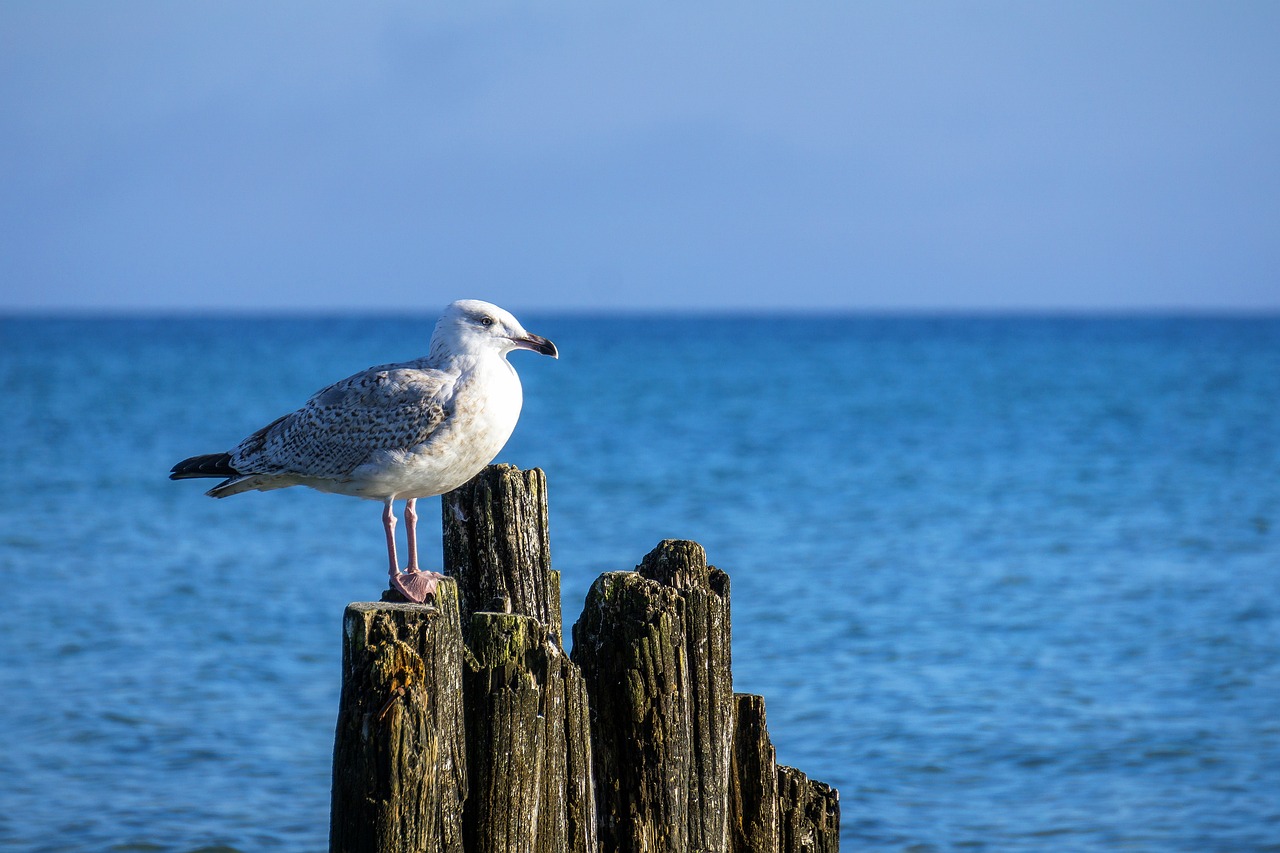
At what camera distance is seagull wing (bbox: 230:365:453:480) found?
534 cm

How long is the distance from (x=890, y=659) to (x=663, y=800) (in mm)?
7919

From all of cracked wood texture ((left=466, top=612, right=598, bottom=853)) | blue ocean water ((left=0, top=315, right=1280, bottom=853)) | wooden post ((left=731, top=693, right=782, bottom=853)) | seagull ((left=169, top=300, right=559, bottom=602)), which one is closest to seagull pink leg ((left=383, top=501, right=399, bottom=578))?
seagull ((left=169, top=300, right=559, bottom=602))

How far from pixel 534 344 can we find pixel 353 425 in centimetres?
84

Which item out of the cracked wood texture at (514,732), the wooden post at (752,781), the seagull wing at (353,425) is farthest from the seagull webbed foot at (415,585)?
the wooden post at (752,781)

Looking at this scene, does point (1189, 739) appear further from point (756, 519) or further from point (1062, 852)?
point (756, 519)

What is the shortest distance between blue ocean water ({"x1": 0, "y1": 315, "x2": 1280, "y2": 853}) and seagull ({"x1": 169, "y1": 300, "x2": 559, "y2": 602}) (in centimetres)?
374

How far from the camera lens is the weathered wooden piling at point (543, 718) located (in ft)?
12.8

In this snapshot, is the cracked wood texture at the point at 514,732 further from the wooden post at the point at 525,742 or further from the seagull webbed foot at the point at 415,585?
the seagull webbed foot at the point at 415,585

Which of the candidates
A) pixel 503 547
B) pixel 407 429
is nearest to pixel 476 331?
pixel 407 429

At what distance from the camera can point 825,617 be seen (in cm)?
1363

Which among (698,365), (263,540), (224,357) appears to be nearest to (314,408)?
(263,540)

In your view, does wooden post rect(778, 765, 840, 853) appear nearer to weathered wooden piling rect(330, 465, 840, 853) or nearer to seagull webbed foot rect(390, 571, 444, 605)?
weathered wooden piling rect(330, 465, 840, 853)

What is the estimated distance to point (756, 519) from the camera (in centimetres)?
2034

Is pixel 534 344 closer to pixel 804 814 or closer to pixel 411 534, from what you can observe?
pixel 411 534
